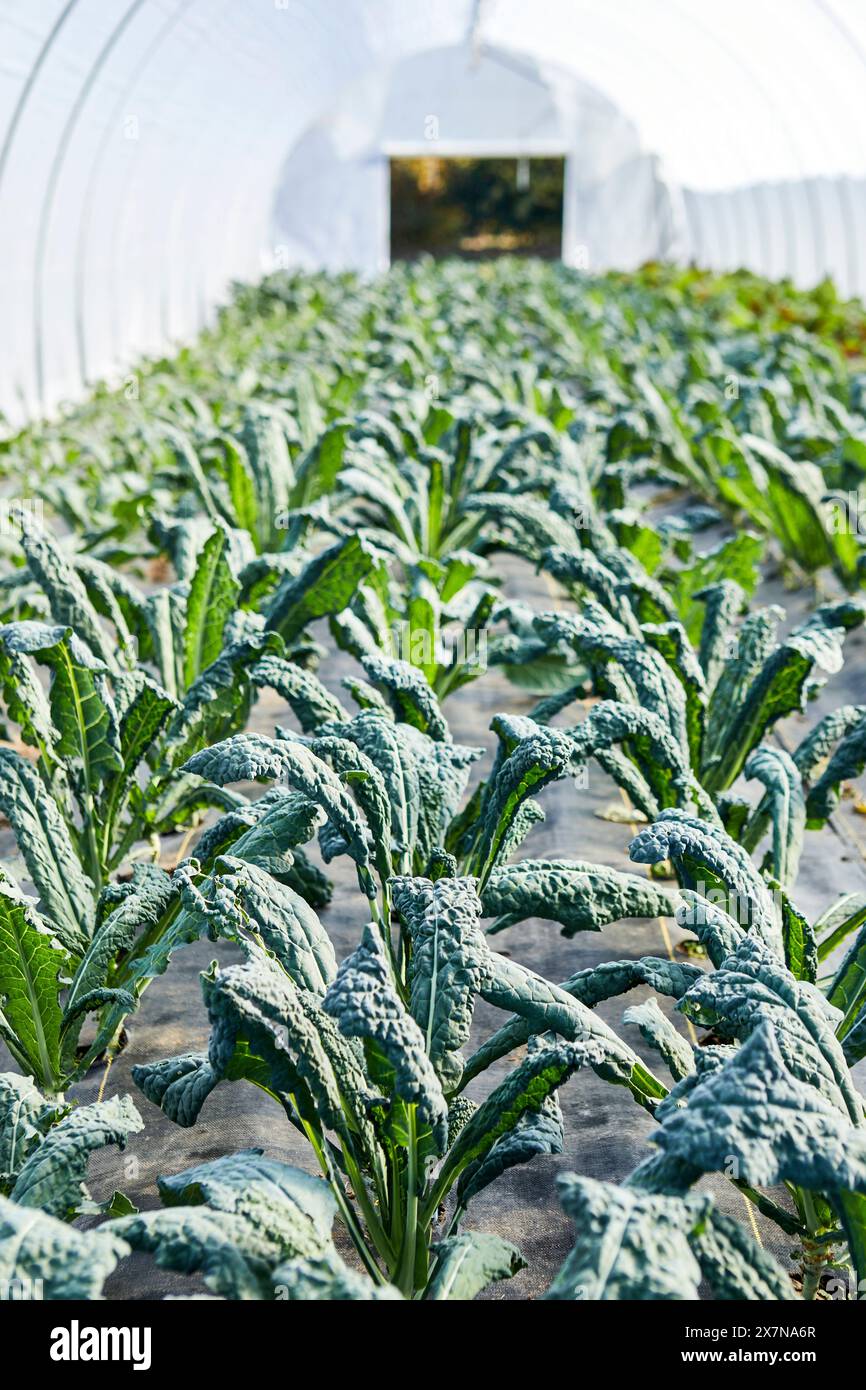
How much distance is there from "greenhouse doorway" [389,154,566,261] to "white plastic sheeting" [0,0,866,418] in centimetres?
811

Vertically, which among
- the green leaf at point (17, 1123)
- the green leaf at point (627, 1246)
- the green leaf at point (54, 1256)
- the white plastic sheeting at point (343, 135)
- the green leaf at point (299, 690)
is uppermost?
the white plastic sheeting at point (343, 135)

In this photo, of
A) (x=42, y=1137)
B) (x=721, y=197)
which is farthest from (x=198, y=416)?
(x=721, y=197)

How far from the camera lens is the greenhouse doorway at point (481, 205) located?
3266cm

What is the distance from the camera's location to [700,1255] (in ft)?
5.06

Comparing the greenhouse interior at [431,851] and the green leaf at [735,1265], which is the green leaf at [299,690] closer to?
the greenhouse interior at [431,851]

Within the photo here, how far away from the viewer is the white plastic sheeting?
30.9 ft

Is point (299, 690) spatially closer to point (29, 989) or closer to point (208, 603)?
point (208, 603)

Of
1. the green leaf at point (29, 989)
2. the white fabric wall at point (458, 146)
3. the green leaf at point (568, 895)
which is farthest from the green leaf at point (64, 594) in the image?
the white fabric wall at point (458, 146)

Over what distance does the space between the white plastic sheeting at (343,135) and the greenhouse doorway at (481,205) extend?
8.11m

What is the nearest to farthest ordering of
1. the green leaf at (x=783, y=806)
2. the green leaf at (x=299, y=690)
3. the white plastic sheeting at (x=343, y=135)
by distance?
the green leaf at (x=783, y=806)
the green leaf at (x=299, y=690)
the white plastic sheeting at (x=343, y=135)

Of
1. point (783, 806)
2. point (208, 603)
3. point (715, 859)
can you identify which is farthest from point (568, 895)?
point (208, 603)

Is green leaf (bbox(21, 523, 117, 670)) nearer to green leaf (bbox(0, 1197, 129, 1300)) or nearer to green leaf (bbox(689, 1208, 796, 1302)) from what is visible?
green leaf (bbox(0, 1197, 129, 1300))

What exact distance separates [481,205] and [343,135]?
10202 mm

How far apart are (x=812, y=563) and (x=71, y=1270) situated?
4.41 metres
